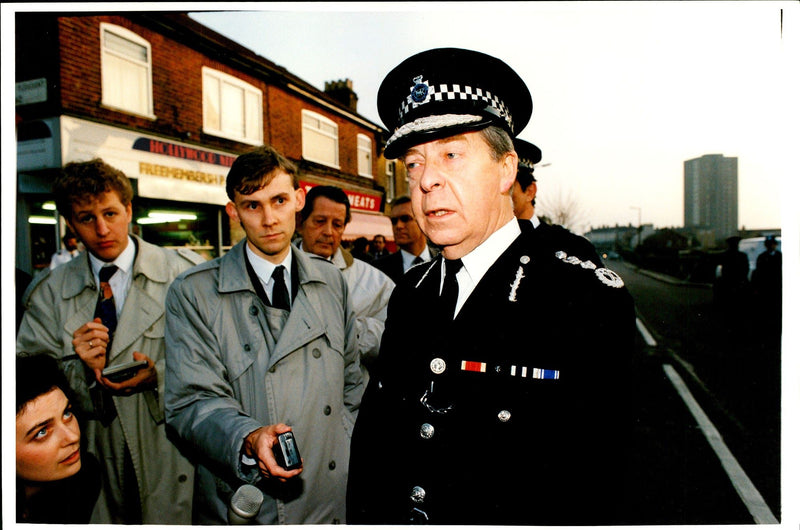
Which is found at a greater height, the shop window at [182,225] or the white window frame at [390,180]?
the white window frame at [390,180]

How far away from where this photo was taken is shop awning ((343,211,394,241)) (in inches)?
637

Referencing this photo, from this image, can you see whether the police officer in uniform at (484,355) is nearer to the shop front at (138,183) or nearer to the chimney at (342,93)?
the shop front at (138,183)

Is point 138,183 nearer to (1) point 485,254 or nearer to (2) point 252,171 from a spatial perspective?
(2) point 252,171

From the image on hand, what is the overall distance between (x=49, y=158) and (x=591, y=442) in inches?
380

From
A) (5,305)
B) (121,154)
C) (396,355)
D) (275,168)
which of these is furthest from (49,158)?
(396,355)

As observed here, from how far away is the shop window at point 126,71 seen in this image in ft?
28.3

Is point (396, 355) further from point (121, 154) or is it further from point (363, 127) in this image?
point (363, 127)

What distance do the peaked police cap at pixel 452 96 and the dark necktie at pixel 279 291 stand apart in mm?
865

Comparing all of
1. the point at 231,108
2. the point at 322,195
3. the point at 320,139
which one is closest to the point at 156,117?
the point at 231,108

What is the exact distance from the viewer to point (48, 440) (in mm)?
2115

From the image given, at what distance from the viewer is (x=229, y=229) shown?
11.5 m

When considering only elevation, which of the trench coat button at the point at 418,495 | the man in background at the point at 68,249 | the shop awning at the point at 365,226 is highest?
the shop awning at the point at 365,226

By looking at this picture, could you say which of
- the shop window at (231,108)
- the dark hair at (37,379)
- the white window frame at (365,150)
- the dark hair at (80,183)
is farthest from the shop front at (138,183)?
the white window frame at (365,150)

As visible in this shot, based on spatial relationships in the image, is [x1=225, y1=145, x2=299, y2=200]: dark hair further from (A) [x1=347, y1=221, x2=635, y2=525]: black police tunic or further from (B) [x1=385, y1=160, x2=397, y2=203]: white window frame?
(B) [x1=385, y1=160, x2=397, y2=203]: white window frame
